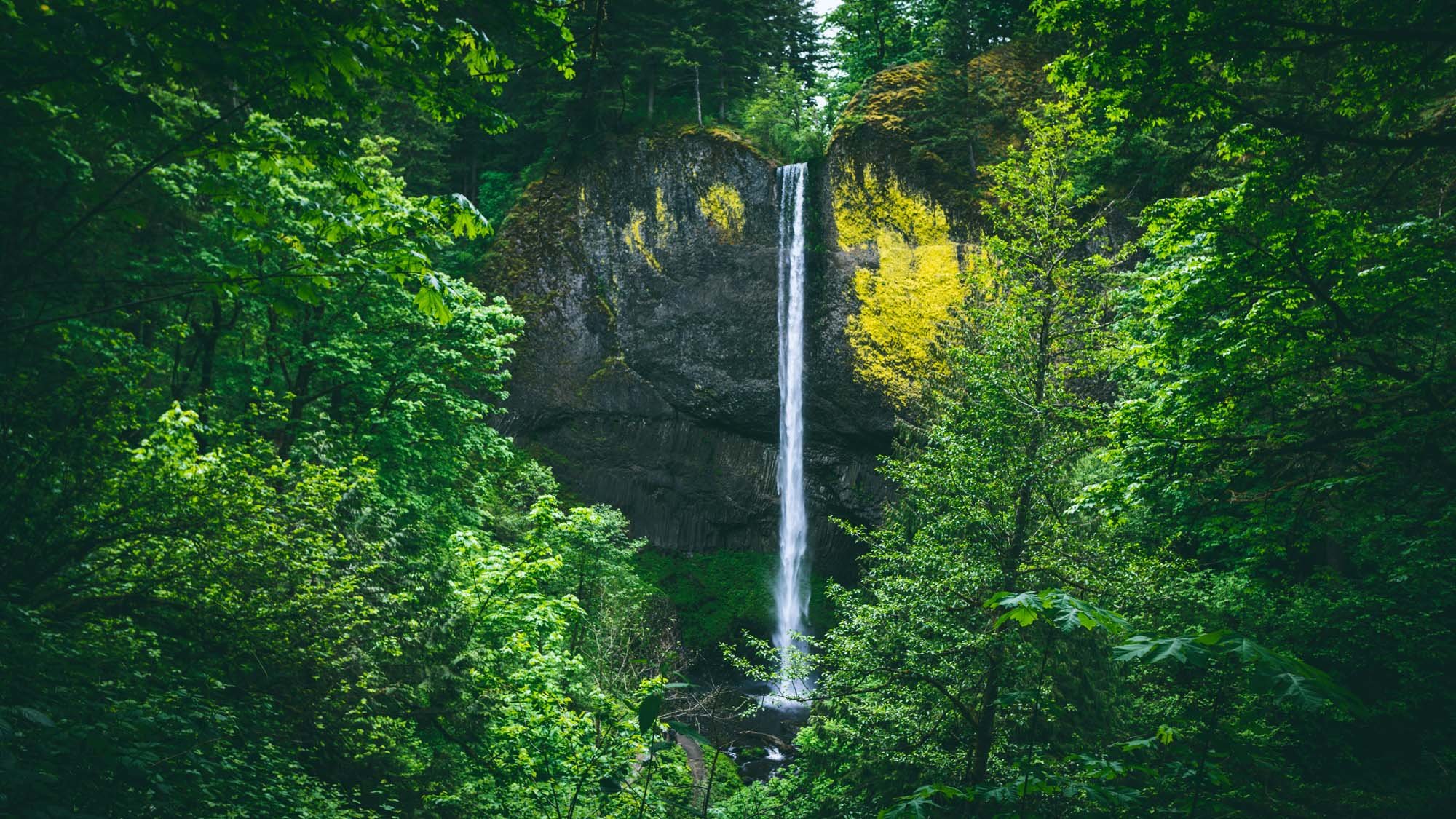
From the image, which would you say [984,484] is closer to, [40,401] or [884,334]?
[40,401]

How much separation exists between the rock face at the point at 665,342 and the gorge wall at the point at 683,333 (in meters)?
0.05

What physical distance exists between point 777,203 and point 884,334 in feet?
18.4

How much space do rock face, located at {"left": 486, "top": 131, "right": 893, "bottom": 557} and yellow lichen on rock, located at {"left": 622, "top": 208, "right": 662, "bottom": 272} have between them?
0.18 ft

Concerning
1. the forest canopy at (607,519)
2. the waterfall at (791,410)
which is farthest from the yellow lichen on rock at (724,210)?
the forest canopy at (607,519)

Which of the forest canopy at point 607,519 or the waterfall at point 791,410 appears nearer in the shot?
the forest canopy at point 607,519

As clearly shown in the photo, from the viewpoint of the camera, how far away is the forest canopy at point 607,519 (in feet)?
9.03

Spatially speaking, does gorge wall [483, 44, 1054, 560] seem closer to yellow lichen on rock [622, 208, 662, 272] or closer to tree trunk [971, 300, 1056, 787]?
yellow lichen on rock [622, 208, 662, 272]

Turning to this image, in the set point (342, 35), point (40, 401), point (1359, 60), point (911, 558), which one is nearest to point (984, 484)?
point (911, 558)

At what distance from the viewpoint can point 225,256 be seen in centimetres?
1127

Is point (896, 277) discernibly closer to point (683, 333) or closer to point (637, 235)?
point (683, 333)

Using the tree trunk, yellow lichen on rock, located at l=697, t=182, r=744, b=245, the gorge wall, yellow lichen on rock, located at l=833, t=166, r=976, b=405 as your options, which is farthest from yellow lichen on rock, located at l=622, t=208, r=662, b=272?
the tree trunk

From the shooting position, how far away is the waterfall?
70.2 feet

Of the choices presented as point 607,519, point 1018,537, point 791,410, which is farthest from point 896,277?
point 1018,537

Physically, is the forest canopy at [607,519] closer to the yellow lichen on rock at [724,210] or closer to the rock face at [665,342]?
the rock face at [665,342]
